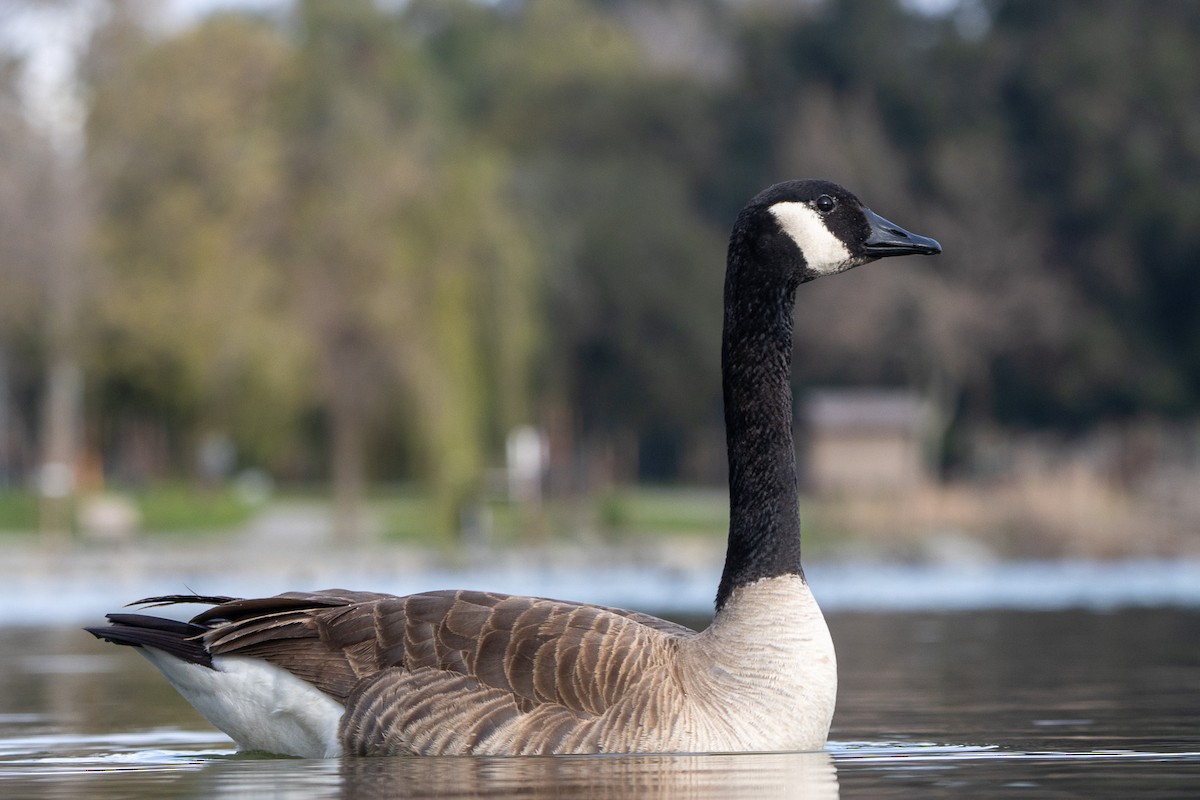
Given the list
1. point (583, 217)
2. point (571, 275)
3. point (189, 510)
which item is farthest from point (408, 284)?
point (583, 217)

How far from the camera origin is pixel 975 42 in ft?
200

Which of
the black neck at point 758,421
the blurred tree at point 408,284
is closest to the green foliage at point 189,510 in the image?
the blurred tree at point 408,284

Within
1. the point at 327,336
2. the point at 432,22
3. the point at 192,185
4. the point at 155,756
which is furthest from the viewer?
the point at 432,22

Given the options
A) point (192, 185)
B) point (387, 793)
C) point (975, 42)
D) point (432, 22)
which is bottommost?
point (387, 793)

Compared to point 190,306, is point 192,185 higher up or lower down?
higher up

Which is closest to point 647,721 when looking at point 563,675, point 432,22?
point 563,675

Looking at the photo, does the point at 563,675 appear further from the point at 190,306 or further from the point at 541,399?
the point at 541,399

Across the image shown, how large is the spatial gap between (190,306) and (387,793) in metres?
36.5

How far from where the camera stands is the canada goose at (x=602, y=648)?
25.8 feet

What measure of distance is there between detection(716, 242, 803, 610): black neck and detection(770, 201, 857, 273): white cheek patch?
0.20 metres

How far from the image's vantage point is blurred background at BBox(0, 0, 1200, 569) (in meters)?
37.4

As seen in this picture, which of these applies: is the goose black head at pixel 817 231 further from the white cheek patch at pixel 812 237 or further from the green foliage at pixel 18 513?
the green foliage at pixel 18 513

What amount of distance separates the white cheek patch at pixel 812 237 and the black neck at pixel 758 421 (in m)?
0.20

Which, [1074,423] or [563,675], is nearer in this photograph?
[563,675]
